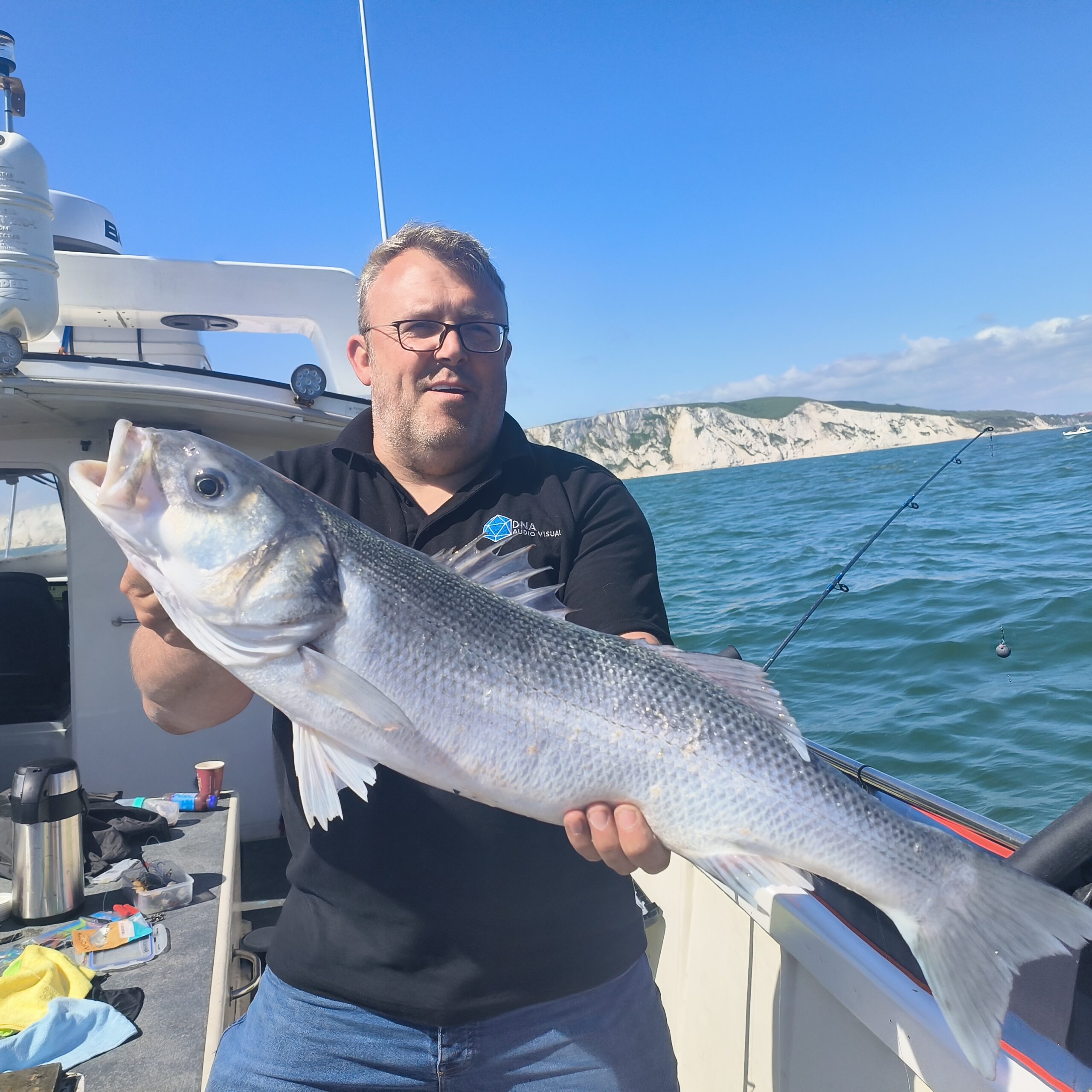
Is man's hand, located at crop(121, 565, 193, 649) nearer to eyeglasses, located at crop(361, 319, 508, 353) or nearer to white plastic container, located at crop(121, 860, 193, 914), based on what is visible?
eyeglasses, located at crop(361, 319, 508, 353)

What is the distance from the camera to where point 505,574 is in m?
2.52

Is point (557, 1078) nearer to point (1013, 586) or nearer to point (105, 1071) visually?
point (105, 1071)

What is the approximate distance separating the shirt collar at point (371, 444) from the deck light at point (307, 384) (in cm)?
309

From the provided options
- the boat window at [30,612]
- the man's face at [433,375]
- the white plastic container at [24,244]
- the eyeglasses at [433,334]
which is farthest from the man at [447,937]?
the boat window at [30,612]

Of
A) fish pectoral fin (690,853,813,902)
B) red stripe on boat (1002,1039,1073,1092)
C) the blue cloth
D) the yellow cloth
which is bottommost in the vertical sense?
red stripe on boat (1002,1039,1073,1092)

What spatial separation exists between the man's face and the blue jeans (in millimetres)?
1818

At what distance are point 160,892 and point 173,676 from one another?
233 cm

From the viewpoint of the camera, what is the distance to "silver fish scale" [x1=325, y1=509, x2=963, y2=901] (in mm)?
2182

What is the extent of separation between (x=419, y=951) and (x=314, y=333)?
6.00 metres

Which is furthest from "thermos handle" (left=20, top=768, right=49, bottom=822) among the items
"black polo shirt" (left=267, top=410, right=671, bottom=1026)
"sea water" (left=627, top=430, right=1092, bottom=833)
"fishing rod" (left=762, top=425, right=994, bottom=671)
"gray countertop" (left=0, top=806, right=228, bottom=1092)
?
"sea water" (left=627, top=430, right=1092, bottom=833)

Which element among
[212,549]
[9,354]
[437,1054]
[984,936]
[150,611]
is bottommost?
[437,1054]

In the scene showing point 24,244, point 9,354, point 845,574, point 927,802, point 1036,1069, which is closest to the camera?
point 1036,1069

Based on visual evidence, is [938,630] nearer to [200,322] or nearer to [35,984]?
[200,322]

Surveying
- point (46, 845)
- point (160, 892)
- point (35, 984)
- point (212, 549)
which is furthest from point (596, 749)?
point (46, 845)
